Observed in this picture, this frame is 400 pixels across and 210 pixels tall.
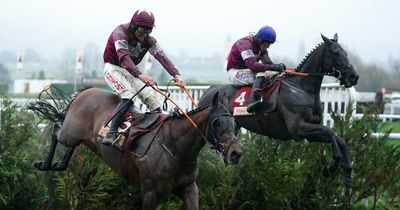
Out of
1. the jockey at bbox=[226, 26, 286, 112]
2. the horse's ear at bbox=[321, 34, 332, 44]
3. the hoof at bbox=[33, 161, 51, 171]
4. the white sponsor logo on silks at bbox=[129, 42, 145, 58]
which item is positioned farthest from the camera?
the jockey at bbox=[226, 26, 286, 112]

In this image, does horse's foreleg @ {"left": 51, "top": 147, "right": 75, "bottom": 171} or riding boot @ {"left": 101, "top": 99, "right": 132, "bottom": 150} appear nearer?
riding boot @ {"left": 101, "top": 99, "right": 132, "bottom": 150}

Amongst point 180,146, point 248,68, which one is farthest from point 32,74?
point 180,146

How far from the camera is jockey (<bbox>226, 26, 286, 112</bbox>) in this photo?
9023 millimetres

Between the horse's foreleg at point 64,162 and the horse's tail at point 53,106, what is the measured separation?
0.50 metres

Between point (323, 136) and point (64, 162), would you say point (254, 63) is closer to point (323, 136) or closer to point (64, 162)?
point (323, 136)

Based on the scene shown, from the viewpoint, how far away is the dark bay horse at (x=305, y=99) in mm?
8539

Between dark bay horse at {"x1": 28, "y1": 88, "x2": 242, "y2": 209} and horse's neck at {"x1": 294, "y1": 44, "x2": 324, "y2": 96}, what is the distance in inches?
108

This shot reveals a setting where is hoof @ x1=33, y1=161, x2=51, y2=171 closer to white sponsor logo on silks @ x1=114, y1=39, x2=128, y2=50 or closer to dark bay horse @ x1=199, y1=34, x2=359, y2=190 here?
white sponsor logo on silks @ x1=114, y1=39, x2=128, y2=50

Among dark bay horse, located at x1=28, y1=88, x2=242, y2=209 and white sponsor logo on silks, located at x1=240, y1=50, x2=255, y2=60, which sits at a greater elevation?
white sponsor logo on silks, located at x1=240, y1=50, x2=255, y2=60

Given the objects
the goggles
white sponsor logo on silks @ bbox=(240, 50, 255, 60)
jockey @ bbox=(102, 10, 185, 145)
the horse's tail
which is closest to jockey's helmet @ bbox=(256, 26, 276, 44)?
white sponsor logo on silks @ bbox=(240, 50, 255, 60)

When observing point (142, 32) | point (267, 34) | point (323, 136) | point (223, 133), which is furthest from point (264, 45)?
point (223, 133)

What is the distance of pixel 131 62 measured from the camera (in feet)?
22.4

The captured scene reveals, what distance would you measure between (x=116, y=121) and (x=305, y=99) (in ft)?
9.68

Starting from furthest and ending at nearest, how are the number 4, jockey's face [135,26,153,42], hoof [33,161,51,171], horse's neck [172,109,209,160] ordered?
the number 4
hoof [33,161,51,171]
jockey's face [135,26,153,42]
horse's neck [172,109,209,160]
